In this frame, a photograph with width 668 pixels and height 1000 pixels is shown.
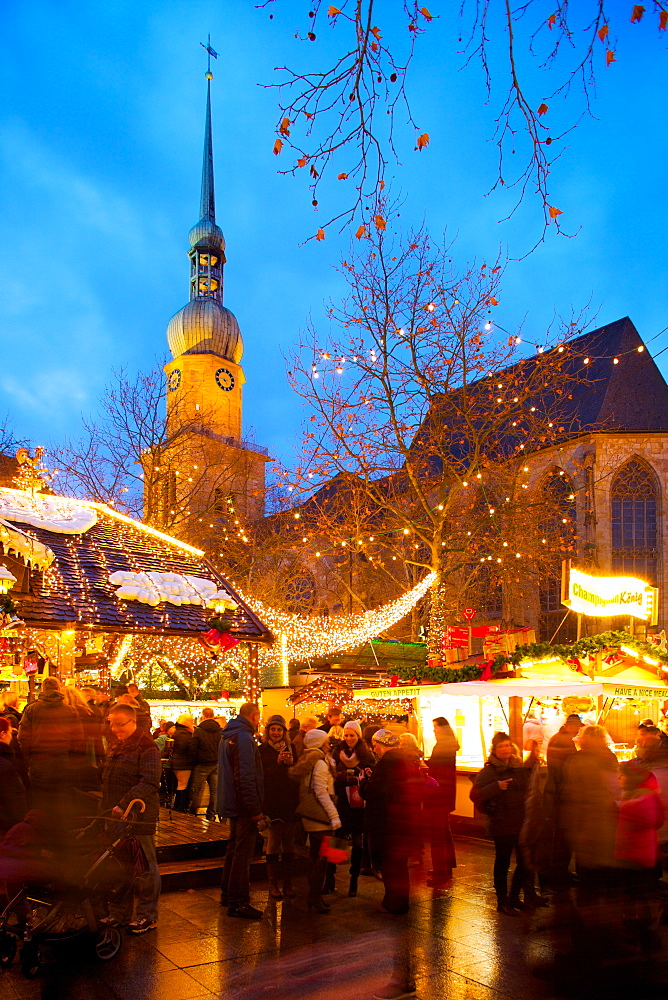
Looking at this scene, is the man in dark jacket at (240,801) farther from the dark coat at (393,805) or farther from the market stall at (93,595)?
the market stall at (93,595)

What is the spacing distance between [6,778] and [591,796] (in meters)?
4.14

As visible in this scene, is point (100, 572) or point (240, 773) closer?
point (240, 773)

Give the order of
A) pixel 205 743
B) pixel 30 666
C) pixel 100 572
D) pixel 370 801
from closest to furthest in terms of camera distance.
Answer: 1. pixel 370 801
2. pixel 205 743
3. pixel 100 572
4. pixel 30 666

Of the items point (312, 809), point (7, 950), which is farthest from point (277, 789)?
point (7, 950)

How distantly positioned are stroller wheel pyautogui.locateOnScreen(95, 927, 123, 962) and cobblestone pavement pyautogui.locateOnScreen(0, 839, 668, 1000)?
2.5 inches

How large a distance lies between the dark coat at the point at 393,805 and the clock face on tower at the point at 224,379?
49.4 metres

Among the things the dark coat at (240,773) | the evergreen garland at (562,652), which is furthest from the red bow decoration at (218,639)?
the evergreen garland at (562,652)

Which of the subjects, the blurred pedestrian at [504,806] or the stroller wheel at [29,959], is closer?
the stroller wheel at [29,959]

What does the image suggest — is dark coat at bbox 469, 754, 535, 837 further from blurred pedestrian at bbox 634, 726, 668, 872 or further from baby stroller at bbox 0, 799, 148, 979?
baby stroller at bbox 0, 799, 148, 979

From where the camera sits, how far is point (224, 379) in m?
55.0

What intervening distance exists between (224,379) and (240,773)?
4976 cm

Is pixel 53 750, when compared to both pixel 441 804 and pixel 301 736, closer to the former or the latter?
pixel 301 736

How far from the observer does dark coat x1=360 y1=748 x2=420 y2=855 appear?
19.7ft

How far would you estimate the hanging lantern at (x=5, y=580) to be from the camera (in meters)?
8.59
